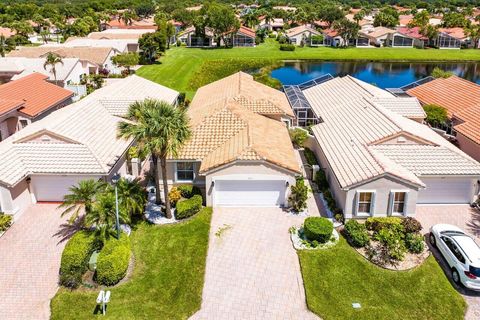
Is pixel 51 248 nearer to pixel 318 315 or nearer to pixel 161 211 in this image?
pixel 161 211

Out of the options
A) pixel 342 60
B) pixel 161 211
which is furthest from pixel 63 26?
pixel 161 211

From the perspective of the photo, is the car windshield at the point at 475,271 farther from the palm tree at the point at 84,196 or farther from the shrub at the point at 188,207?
the palm tree at the point at 84,196

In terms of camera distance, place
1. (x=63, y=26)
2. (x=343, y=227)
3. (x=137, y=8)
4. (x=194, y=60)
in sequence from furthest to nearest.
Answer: (x=137, y=8) < (x=63, y=26) < (x=194, y=60) < (x=343, y=227)

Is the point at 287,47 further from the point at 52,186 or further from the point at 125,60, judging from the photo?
the point at 52,186

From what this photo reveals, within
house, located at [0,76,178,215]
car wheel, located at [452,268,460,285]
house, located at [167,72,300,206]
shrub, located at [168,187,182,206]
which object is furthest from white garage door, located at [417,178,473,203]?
house, located at [0,76,178,215]

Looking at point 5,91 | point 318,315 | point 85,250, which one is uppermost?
point 5,91

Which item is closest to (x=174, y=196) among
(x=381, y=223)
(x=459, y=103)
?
(x=381, y=223)
